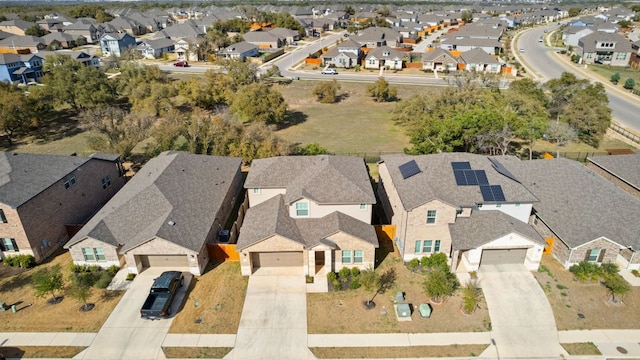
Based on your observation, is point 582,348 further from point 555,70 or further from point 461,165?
point 555,70

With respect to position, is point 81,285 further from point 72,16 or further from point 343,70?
point 72,16

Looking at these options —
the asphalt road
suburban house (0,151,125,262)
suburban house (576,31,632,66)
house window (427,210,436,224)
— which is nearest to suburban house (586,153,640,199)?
house window (427,210,436,224)

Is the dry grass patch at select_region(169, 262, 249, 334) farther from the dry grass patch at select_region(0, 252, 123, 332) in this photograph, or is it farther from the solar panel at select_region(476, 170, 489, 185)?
the solar panel at select_region(476, 170, 489, 185)

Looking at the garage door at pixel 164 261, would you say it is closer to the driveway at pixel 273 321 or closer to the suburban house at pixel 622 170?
the driveway at pixel 273 321

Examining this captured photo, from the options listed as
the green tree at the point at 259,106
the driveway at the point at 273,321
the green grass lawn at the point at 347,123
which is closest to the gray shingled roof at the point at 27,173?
the driveway at the point at 273,321

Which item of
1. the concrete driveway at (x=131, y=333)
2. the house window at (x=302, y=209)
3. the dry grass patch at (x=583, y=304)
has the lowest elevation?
the dry grass patch at (x=583, y=304)

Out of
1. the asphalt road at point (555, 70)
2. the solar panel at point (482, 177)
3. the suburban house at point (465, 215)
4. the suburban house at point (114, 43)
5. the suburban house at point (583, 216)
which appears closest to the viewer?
the suburban house at point (465, 215)

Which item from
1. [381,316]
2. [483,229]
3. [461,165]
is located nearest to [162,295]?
[381,316]

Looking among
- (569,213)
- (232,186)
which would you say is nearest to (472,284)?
(569,213)
